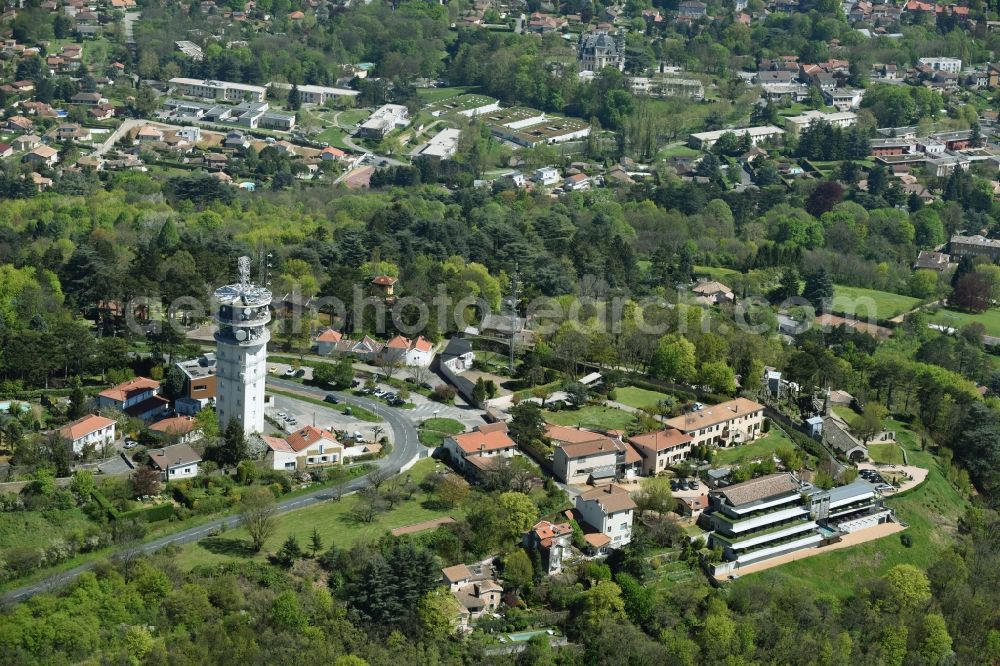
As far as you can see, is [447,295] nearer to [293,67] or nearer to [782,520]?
[782,520]

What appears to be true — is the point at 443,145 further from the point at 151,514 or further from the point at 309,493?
the point at 151,514

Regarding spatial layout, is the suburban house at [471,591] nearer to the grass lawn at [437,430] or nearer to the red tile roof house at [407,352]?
the grass lawn at [437,430]

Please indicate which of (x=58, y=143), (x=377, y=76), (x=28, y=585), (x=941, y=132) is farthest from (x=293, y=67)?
(x=28, y=585)

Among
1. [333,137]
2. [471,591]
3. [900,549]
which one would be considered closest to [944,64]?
[333,137]

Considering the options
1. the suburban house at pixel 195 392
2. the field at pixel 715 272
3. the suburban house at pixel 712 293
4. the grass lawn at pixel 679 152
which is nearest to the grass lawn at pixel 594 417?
the suburban house at pixel 195 392

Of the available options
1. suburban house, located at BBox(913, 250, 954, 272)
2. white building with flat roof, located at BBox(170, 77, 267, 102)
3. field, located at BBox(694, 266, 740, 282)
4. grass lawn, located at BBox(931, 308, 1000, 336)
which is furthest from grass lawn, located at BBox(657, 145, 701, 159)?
white building with flat roof, located at BBox(170, 77, 267, 102)
